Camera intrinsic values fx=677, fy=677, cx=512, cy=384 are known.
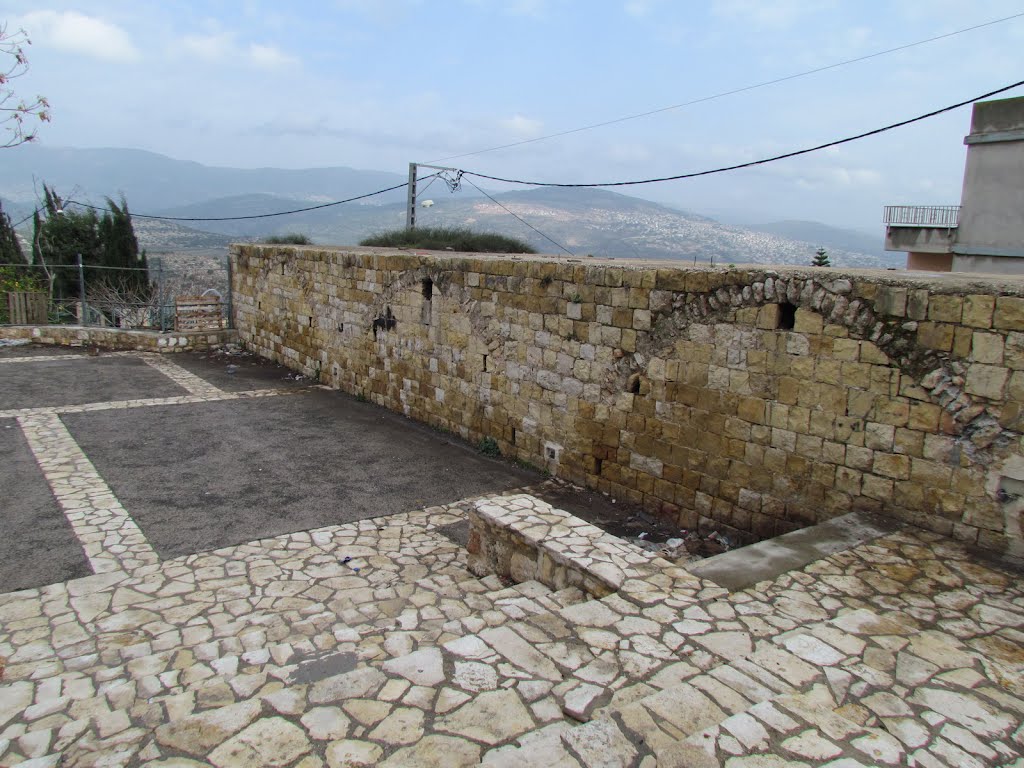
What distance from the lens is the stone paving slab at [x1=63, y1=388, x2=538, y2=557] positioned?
261 inches

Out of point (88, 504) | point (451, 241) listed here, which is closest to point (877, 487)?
point (88, 504)

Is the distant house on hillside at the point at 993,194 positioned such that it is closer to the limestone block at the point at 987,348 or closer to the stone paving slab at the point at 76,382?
the limestone block at the point at 987,348

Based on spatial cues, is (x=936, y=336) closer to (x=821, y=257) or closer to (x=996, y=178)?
(x=821, y=257)

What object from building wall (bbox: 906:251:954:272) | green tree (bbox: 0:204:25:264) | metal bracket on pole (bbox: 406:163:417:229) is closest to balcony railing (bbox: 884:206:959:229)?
building wall (bbox: 906:251:954:272)

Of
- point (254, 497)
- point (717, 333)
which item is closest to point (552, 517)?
point (717, 333)

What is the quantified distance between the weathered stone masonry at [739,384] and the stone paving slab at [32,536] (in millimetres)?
4675

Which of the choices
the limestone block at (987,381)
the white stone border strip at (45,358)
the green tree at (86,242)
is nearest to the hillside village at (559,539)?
the limestone block at (987,381)

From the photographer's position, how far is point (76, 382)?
12172mm

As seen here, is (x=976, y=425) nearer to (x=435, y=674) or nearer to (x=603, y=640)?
(x=603, y=640)

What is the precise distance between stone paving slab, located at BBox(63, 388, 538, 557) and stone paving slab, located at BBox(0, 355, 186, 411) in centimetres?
132

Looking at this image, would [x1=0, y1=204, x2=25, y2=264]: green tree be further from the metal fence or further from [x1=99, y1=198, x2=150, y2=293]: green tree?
[x1=99, y1=198, x2=150, y2=293]: green tree

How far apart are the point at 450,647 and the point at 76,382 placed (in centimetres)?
1156

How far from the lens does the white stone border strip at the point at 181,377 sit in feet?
39.1

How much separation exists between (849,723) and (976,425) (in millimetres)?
2645
